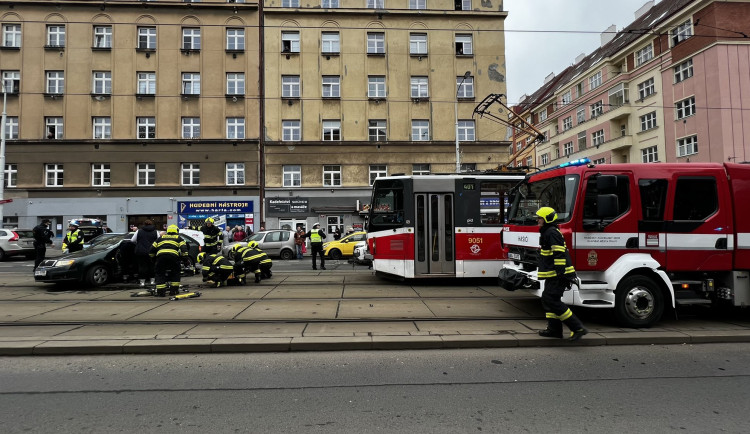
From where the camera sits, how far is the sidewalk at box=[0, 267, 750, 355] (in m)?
5.20

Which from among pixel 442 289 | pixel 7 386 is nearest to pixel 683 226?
pixel 442 289

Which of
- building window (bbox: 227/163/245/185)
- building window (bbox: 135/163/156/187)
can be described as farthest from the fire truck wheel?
building window (bbox: 135/163/156/187)

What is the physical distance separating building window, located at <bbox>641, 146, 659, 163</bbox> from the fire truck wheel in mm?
31254

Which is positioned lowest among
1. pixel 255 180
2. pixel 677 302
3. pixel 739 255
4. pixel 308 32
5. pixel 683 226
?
pixel 677 302

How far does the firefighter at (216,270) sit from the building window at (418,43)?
22678mm

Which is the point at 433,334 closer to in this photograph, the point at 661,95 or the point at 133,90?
the point at 133,90

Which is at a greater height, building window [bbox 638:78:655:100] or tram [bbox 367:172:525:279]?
building window [bbox 638:78:655:100]

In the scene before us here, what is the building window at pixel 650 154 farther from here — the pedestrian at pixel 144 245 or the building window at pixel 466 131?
the pedestrian at pixel 144 245

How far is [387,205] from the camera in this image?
10109mm

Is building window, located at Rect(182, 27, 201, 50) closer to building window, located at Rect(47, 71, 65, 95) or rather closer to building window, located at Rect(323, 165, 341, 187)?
building window, located at Rect(47, 71, 65, 95)

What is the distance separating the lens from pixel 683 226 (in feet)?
20.2

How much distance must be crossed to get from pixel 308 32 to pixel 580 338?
27348mm

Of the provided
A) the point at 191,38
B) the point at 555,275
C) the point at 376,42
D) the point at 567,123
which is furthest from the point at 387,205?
the point at 567,123

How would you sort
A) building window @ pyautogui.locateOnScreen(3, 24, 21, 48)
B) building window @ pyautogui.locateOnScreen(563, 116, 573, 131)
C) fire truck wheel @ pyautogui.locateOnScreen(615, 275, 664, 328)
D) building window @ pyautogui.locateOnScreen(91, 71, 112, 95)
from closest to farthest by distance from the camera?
fire truck wheel @ pyautogui.locateOnScreen(615, 275, 664, 328) → building window @ pyautogui.locateOnScreen(3, 24, 21, 48) → building window @ pyautogui.locateOnScreen(91, 71, 112, 95) → building window @ pyautogui.locateOnScreen(563, 116, 573, 131)
